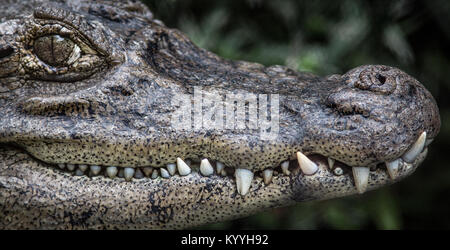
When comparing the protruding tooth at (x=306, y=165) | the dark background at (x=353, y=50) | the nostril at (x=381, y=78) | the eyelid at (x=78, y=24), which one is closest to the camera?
the protruding tooth at (x=306, y=165)

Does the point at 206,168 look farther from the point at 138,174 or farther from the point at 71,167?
the point at 71,167

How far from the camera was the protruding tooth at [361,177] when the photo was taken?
Answer: 207 centimetres

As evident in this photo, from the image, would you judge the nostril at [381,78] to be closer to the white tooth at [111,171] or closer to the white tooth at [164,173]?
the white tooth at [164,173]

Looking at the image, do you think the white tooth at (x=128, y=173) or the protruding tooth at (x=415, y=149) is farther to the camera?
the white tooth at (x=128, y=173)

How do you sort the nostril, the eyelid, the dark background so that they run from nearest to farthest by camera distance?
1. the nostril
2. the eyelid
3. the dark background

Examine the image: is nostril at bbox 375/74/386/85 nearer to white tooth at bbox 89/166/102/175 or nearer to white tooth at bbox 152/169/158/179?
white tooth at bbox 152/169/158/179

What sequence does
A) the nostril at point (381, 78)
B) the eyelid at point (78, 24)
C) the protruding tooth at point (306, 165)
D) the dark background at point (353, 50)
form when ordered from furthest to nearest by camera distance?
the dark background at point (353, 50) → the eyelid at point (78, 24) → the nostril at point (381, 78) → the protruding tooth at point (306, 165)

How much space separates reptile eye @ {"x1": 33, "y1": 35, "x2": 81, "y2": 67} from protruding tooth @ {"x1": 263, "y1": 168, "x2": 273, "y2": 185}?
1094 millimetres

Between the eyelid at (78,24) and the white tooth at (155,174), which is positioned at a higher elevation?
the eyelid at (78,24)

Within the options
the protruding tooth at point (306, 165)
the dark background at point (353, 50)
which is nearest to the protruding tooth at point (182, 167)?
the protruding tooth at point (306, 165)

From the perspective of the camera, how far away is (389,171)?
2096 mm

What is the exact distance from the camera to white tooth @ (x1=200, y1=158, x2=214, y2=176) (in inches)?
83.9

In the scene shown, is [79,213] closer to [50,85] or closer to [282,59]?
[50,85]

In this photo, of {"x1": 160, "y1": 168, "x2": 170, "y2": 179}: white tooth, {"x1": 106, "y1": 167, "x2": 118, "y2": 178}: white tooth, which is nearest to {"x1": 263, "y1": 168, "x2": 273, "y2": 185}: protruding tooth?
{"x1": 160, "y1": 168, "x2": 170, "y2": 179}: white tooth
